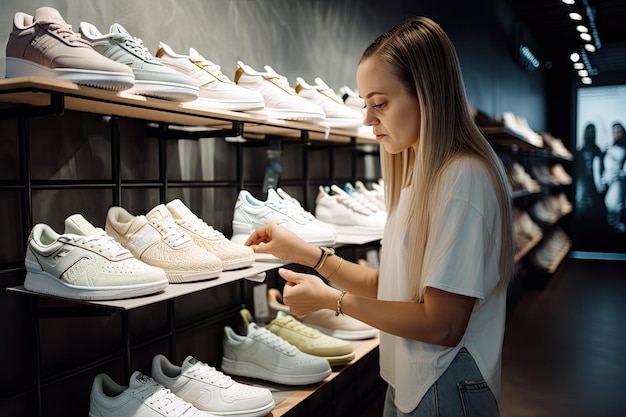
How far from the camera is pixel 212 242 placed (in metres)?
1.72

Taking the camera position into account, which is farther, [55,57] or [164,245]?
[164,245]

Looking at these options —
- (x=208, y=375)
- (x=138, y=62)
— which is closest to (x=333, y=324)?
(x=208, y=375)

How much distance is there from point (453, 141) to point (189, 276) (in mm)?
821

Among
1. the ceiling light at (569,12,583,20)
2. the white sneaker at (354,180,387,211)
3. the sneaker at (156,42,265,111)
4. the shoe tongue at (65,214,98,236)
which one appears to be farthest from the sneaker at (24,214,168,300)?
the ceiling light at (569,12,583,20)

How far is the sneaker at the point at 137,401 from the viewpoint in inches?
59.6

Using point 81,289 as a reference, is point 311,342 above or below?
below

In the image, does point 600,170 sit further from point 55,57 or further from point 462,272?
point 55,57

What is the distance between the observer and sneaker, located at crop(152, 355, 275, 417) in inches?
66.9

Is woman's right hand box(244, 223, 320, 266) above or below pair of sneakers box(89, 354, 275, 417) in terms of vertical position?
above

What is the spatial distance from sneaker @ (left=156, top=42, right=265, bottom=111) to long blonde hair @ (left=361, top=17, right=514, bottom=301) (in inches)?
21.8

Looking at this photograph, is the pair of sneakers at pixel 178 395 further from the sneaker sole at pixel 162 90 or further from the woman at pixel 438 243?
the sneaker sole at pixel 162 90

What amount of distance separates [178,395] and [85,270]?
2.03ft

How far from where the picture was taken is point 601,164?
34.2 feet

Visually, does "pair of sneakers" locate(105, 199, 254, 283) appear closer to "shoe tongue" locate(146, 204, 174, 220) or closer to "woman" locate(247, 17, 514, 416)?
"shoe tongue" locate(146, 204, 174, 220)
